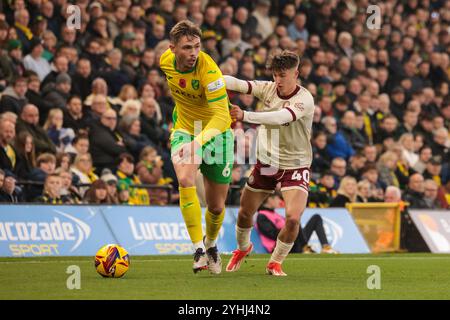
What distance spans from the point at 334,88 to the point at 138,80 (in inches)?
216

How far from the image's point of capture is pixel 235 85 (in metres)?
11.4

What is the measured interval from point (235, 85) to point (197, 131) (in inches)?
28.4

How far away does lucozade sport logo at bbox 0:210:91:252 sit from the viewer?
14461 millimetres

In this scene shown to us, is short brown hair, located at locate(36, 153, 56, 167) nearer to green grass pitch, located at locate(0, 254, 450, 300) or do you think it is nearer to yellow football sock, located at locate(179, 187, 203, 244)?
green grass pitch, located at locate(0, 254, 450, 300)

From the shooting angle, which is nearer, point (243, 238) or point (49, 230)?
point (243, 238)

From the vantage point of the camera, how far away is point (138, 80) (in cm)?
1881

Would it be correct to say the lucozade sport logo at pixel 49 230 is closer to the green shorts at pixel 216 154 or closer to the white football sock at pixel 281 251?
the green shorts at pixel 216 154

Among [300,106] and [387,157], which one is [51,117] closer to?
[300,106]

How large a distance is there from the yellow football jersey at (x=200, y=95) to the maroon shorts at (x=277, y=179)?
100 centimetres

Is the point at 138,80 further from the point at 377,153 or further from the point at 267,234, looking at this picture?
the point at 377,153

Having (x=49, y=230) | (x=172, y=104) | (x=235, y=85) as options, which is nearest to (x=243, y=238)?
(x=235, y=85)

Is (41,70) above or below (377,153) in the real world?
above

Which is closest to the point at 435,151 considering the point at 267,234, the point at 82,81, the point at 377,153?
the point at 377,153

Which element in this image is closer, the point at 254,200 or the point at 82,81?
the point at 254,200
